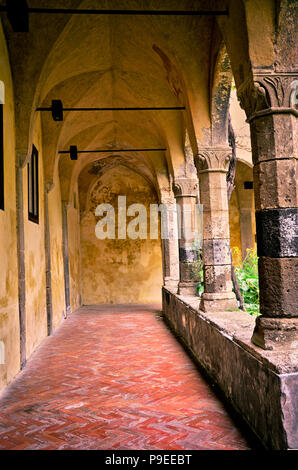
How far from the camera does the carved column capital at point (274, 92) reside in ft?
10.9

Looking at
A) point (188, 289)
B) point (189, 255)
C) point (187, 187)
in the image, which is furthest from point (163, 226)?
point (188, 289)

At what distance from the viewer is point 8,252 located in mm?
5535

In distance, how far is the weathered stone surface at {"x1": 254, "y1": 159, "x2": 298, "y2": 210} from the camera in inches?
128

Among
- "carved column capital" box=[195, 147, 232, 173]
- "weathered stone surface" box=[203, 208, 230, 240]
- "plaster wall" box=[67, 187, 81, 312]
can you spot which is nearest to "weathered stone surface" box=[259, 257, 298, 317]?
"weathered stone surface" box=[203, 208, 230, 240]

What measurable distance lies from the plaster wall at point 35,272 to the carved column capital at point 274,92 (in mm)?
4404

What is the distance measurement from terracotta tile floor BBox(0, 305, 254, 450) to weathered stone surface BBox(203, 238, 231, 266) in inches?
57.2

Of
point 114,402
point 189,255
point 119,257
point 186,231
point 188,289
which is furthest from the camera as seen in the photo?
point 119,257

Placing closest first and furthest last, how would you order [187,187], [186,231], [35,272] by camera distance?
[35,272] → [186,231] → [187,187]

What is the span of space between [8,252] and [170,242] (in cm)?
668

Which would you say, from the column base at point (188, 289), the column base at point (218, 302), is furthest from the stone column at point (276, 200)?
the column base at point (188, 289)

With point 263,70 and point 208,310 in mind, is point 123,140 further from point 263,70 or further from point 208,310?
point 263,70

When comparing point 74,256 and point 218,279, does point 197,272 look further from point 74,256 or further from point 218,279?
Result: point 74,256

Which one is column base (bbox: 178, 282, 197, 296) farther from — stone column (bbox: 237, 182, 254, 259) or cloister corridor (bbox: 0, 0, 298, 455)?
stone column (bbox: 237, 182, 254, 259)

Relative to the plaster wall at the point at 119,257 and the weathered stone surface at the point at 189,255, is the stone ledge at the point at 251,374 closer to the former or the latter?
the weathered stone surface at the point at 189,255
